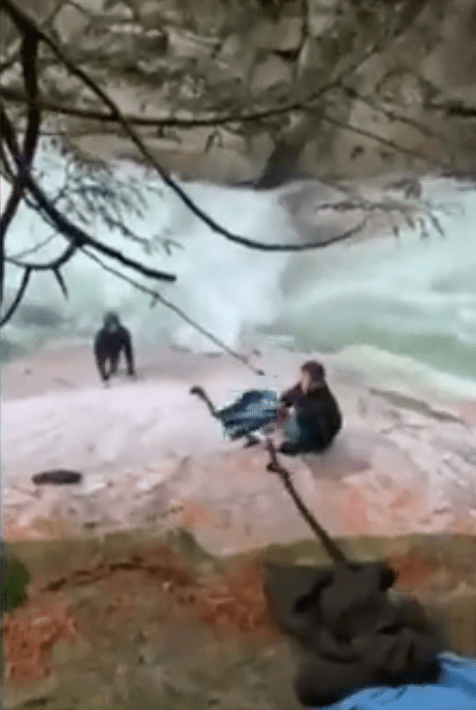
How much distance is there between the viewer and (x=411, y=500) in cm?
162

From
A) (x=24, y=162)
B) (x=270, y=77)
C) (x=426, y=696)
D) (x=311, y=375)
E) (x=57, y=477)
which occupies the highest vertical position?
(x=270, y=77)

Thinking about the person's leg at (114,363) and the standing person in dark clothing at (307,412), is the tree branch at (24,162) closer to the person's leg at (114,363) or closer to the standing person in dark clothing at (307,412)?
the person's leg at (114,363)

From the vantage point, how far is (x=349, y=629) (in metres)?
1.57

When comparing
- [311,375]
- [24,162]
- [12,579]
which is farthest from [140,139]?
[12,579]

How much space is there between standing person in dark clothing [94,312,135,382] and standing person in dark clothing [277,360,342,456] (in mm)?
215

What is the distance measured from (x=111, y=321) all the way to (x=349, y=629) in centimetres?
51

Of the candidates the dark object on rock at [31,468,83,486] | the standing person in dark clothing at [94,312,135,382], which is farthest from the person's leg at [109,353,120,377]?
the dark object on rock at [31,468,83,486]

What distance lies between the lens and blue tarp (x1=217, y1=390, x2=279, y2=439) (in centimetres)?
161

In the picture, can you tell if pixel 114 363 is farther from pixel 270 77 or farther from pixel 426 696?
pixel 426 696

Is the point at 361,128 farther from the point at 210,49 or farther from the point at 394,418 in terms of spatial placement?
the point at 394,418

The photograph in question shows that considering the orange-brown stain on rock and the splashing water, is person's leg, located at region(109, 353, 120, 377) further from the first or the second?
the orange-brown stain on rock

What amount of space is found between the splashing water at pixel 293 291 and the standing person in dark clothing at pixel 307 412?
0.04 meters

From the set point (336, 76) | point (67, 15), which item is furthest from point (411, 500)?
point (67, 15)

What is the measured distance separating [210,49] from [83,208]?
10.6 inches
